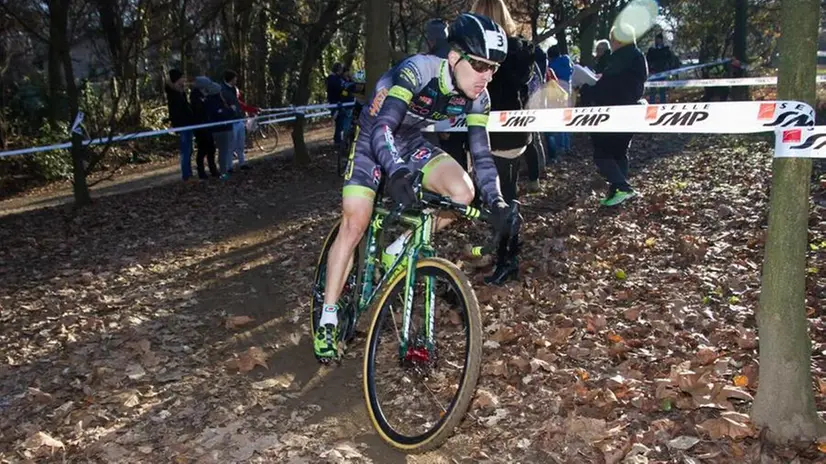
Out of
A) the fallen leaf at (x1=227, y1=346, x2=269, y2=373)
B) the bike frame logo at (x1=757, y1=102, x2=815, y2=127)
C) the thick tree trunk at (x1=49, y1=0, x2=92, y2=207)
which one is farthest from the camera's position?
the thick tree trunk at (x1=49, y1=0, x2=92, y2=207)

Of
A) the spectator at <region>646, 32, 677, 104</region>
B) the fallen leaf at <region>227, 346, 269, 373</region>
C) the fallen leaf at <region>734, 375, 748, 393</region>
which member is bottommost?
the fallen leaf at <region>227, 346, 269, 373</region>

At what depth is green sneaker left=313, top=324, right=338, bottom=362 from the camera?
4453 mm

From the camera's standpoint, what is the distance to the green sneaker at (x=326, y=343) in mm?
4453

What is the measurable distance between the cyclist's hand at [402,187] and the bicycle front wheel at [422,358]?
400mm

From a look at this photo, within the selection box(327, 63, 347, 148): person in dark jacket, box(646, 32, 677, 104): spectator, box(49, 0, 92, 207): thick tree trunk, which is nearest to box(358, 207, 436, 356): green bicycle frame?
box(49, 0, 92, 207): thick tree trunk

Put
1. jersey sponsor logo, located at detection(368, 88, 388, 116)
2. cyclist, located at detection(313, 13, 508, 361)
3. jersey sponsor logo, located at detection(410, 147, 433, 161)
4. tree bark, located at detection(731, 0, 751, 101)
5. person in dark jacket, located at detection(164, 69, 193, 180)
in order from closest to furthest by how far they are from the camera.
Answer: cyclist, located at detection(313, 13, 508, 361) < jersey sponsor logo, located at detection(368, 88, 388, 116) < jersey sponsor logo, located at detection(410, 147, 433, 161) < person in dark jacket, located at detection(164, 69, 193, 180) < tree bark, located at detection(731, 0, 751, 101)

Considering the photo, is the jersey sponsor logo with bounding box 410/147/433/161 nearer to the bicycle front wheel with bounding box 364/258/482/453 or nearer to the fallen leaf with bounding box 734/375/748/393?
the bicycle front wheel with bounding box 364/258/482/453

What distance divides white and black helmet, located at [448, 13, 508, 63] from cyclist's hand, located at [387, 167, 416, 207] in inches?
32.8

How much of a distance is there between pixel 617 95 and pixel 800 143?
5655 mm

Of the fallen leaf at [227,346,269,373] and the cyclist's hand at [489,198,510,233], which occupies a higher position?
the cyclist's hand at [489,198,510,233]

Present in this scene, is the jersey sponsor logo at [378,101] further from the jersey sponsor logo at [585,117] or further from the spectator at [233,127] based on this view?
the spectator at [233,127]

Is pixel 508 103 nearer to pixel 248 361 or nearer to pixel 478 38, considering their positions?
pixel 478 38

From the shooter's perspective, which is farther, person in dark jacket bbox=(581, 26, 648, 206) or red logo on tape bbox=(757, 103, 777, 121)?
person in dark jacket bbox=(581, 26, 648, 206)

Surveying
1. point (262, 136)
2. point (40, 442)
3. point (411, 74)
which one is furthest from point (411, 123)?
point (262, 136)
